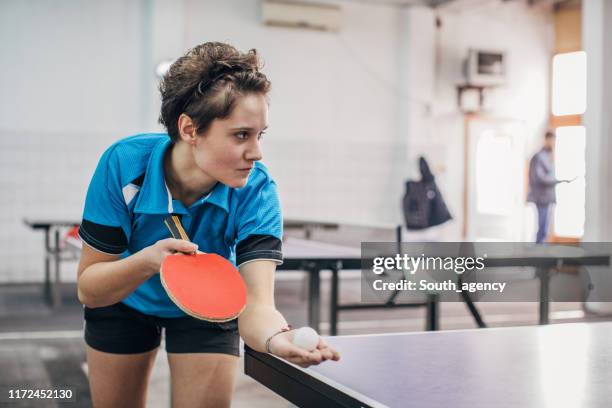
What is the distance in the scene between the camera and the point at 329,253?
4.12m

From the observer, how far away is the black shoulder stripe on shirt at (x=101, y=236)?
166cm

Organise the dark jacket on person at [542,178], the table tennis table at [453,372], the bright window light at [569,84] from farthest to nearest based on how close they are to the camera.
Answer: the bright window light at [569,84] < the dark jacket on person at [542,178] < the table tennis table at [453,372]

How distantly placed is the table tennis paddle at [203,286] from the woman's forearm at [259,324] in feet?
0.46

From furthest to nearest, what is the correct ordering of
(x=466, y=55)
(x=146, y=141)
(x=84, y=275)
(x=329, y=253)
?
(x=466, y=55) → (x=329, y=253) → (x=146, y=141) → (x=84, y=275)

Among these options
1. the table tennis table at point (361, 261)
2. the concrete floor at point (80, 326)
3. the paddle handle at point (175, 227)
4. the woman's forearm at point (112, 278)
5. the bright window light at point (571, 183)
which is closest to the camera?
the woman's forearm at point (112, 278)

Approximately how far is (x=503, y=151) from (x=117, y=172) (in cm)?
868

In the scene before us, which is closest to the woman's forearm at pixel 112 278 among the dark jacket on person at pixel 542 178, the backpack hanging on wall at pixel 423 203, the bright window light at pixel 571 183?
the backpack hanging on wall at pixel 423 203

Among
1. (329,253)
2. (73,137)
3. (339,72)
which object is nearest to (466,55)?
(339,72)

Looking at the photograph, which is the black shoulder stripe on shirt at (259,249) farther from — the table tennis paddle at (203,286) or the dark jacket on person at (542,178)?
the dark jacket on person at (542,178)

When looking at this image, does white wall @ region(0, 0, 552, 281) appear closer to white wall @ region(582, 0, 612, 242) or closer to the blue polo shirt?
white wall @ region(582, 0, 612, 242)

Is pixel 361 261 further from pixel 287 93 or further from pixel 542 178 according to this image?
pixel 542 178

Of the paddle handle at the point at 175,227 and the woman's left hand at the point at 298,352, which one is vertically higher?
the paddle handle at the point at 175,227

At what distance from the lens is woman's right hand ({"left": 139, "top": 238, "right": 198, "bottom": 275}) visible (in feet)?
4.45

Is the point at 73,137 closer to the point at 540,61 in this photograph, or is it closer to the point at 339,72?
the point at 339,72
